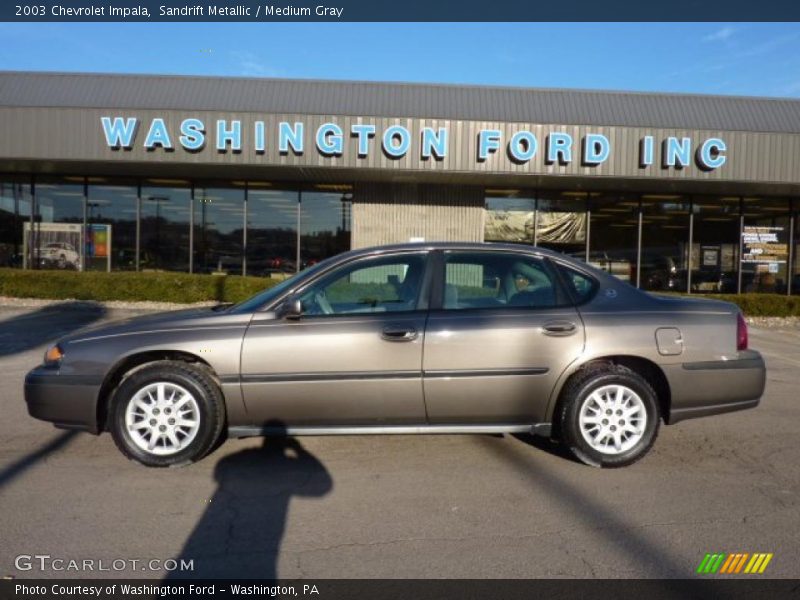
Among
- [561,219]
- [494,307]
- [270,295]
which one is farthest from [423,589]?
[561,219]

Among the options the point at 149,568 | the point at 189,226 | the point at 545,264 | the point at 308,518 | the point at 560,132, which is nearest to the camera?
the point at 149,568

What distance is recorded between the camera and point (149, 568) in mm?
3266

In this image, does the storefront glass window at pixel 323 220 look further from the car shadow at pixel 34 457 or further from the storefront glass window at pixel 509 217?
the car shadow at pixel 34 457

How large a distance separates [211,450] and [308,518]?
1.26 metres

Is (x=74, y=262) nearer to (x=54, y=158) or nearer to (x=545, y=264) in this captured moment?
(x=54, y=158)

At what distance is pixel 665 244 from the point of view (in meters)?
17.9

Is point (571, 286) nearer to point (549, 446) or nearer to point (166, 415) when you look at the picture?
point (549, 446)

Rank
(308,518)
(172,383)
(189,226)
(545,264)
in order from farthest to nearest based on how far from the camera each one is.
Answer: (189,226) → (545,264) → (172,383) → (308,518)

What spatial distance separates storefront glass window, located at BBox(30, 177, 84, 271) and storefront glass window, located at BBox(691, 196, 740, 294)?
16218mm

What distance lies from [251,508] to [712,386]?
328 centimetres

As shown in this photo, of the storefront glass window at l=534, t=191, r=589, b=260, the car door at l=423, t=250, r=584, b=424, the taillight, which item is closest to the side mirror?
the car door at l=423, t=250, r=584, b=424

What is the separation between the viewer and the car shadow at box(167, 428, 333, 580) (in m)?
3.30

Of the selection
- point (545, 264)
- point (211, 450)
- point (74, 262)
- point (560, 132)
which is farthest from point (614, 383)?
point (74, 262)
